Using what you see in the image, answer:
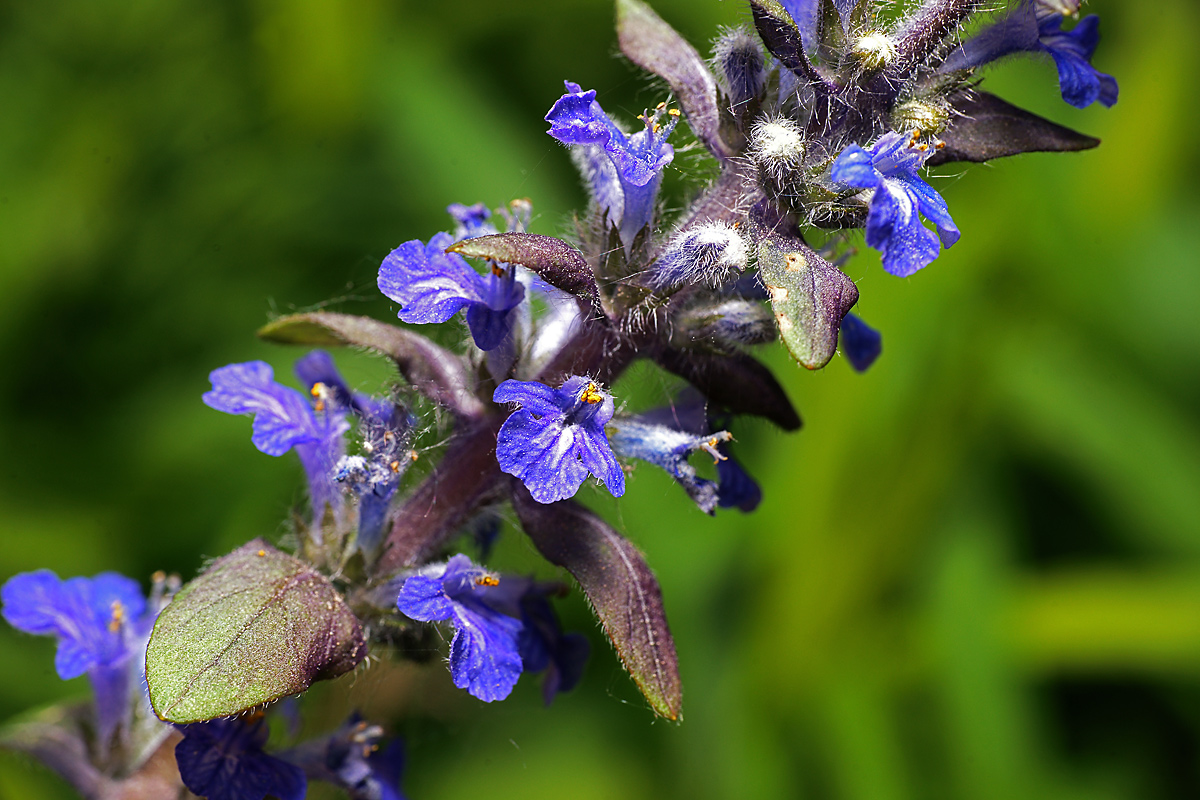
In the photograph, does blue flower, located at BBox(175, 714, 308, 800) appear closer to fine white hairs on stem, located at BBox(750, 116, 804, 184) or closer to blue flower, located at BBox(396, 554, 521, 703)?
blue flower, located at BBox(396, 554, 521, 703)

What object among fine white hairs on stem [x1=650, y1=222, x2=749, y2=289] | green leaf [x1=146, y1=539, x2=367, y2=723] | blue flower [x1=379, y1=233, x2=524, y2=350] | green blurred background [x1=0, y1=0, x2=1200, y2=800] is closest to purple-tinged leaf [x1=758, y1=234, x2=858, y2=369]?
fine white hairs on stem [x1=650, y1=222, x2=749, y2=289]

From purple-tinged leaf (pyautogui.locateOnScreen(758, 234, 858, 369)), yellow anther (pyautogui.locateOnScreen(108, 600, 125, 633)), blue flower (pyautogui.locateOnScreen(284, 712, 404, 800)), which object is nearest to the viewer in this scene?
purple-tinged leaf (pyautogui.locateOnScreen(758, 234, 858, 369))

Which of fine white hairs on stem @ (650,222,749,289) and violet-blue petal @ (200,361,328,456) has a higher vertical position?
fine white hairs on stem @ (650,222,749,289)

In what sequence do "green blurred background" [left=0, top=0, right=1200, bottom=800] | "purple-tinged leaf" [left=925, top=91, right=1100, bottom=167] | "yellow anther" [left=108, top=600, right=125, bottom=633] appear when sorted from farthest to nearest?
"green blurred background" [left=0, top=0, right=1200, bottom=800], "yellow anther" [left=108, top=600, right=125, bottom=633], "purple-tinged leaf" [left=925, top=91, right=1100, bottom=167]

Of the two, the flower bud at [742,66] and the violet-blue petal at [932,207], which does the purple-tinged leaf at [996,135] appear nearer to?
the violet-blue petal at [932,207]

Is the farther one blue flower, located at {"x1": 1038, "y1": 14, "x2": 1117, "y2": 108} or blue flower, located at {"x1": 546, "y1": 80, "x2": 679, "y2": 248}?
blue flower, located at {"x1": 1038, "y1": 14, "x2": 1117, "y2": 108}

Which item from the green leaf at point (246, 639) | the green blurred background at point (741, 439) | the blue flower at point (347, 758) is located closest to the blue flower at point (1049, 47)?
the green leaf at point (246, 639)

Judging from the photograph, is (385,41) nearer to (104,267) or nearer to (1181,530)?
(104,267)
